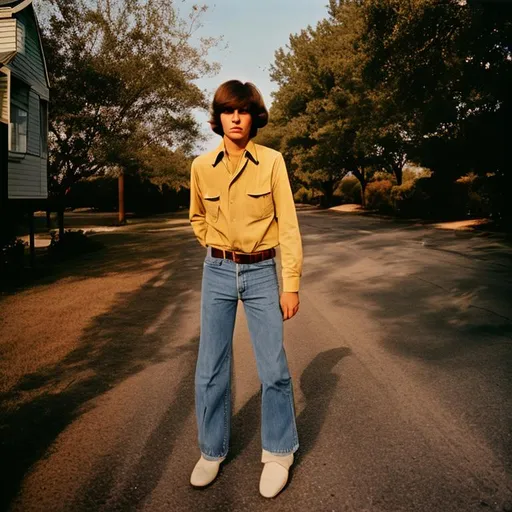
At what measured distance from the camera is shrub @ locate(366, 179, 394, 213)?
32431mm

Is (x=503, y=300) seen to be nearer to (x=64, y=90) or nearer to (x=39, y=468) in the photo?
(x=39, y=468)

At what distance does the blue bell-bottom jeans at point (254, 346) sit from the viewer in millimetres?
2607

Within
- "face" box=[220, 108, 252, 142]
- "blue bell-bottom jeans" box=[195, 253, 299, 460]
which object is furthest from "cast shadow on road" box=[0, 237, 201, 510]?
"face" box=[220, 108, 252, 142]

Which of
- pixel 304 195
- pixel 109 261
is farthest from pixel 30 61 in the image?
pixel 304 195

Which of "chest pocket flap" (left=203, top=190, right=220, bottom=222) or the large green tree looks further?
the large green tree

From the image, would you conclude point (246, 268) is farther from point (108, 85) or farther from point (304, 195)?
point (304, 195)

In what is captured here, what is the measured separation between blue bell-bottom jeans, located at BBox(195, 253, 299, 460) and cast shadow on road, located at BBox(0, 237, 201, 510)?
63 centimetres

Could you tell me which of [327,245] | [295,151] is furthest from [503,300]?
[295,151]

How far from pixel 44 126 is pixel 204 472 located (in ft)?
57.5

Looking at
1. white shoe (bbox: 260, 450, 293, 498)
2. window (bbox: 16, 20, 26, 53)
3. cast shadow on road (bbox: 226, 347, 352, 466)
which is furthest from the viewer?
window (bbox: 16, 20, 26, 53)

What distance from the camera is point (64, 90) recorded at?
1900 cm

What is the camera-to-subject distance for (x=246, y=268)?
2.61 metres

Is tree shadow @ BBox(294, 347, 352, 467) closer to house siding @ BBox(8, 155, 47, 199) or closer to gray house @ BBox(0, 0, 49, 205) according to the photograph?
gray house @ BBox(0, 0, 49, 205)

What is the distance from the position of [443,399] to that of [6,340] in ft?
16.3
